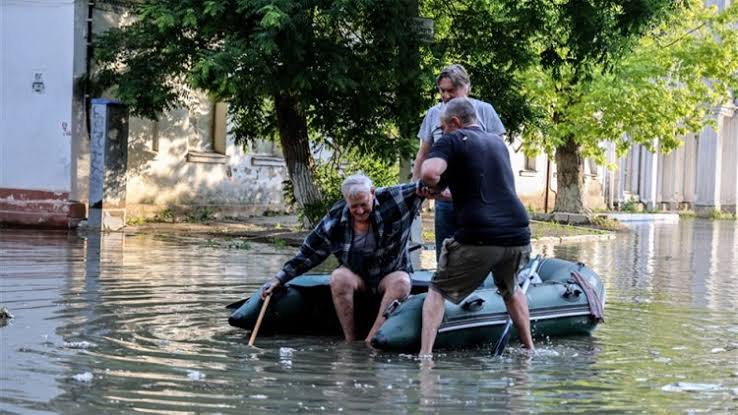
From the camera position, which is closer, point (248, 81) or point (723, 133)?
point (248, 81)

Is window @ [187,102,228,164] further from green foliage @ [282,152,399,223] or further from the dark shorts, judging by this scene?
the dark shorts

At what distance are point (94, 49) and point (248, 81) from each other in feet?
15.4

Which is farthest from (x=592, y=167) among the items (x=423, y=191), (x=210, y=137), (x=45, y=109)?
(x=423, y=191)

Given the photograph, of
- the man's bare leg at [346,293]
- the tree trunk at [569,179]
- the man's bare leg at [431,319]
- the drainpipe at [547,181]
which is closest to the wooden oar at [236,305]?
the man's bare leg at [346,293]

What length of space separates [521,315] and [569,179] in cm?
2366

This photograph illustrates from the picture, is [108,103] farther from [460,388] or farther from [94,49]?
[460,388]

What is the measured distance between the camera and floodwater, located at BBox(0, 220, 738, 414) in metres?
6.71

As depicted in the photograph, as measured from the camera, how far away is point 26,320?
9.65 metres

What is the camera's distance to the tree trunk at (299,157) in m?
20.4

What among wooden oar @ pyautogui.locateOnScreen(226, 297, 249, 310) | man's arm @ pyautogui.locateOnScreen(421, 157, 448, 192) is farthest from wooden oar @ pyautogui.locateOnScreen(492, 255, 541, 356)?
wooden oar @ pyautogui.locateOnScreen(226, 297, 249, 310)

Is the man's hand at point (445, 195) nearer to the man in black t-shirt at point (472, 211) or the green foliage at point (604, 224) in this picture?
the man in black t-shirt at point (472, 211)

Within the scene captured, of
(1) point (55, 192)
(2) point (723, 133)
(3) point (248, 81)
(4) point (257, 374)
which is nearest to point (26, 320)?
(4) point (257, 374)

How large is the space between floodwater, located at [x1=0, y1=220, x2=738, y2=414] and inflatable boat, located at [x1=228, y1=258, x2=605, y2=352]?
0.17 meters

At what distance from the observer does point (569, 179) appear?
105 ft
